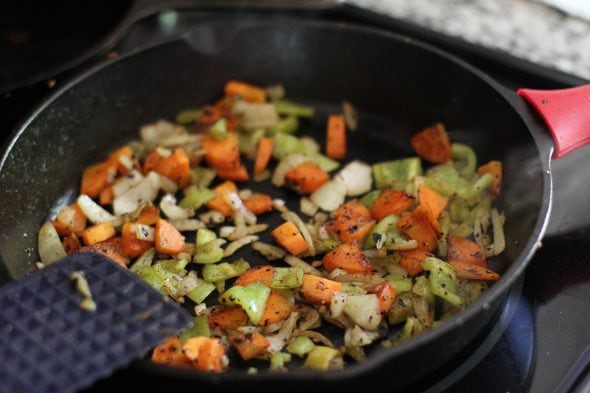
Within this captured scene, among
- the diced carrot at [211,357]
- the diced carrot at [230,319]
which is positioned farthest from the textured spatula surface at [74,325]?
the diced carrot at [230,319]

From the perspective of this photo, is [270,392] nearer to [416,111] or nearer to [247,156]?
[247,156]

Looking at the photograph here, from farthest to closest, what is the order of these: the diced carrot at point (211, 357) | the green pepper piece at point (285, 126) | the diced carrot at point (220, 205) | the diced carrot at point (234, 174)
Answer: the green pepper piece at point (285, 126) < the diced carrot at point (234, 174) < the diced carrot at point (220, 205) < the diced carrot at point (211, 357)

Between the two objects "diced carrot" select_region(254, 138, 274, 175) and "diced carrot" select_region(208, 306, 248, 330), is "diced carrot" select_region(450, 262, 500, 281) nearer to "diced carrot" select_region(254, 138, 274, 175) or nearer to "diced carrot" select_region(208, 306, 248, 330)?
"diced carrot" select_region(208, 306, 248, 330)

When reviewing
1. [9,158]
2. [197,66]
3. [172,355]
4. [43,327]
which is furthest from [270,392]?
[197,66]

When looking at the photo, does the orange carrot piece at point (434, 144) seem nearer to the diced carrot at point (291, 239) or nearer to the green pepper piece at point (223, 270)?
the diced carrot at point (291, 239)

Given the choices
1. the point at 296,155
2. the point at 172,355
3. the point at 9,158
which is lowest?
the point at 172,355

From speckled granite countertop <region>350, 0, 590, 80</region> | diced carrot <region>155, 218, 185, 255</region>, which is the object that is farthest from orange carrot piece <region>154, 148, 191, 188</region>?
speckled granite countertop <region>350, 0, 590, 80</region>
